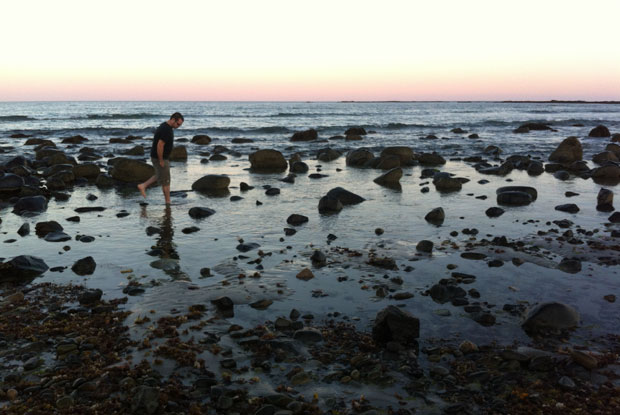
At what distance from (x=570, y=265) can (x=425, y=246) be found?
84.7 inches

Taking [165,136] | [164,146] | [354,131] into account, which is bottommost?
[354,131]

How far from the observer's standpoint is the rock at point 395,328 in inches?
186

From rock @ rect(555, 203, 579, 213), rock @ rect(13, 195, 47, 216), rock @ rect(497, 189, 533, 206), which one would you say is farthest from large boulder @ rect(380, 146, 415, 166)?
rock @ rect(13, 195, 47, 216)

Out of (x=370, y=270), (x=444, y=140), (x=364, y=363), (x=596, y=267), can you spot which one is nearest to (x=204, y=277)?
(x=370, y=270)

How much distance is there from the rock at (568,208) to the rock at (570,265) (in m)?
4.35

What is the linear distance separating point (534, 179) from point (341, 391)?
1487 centimetres

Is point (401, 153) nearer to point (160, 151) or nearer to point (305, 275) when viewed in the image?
point (160, 151)

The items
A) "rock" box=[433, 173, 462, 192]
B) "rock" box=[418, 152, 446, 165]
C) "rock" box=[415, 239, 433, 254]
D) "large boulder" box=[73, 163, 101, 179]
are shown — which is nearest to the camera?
"rock" box=[415, 239, 433, 254]

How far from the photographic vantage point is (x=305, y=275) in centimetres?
659

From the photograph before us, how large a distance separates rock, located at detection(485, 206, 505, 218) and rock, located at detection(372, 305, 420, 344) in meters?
6.37

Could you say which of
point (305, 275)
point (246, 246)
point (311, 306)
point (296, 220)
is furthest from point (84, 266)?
point (296, 220)

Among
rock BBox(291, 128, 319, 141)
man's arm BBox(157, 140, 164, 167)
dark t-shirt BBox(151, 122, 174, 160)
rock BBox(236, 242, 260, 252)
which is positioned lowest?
rock BBox(236, 242, 260, 252)

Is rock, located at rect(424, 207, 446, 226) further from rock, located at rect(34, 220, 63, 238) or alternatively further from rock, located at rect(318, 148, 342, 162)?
rock, located at rect(318, 148, 342, 162)

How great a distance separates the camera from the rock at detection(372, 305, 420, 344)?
15.5 feet
